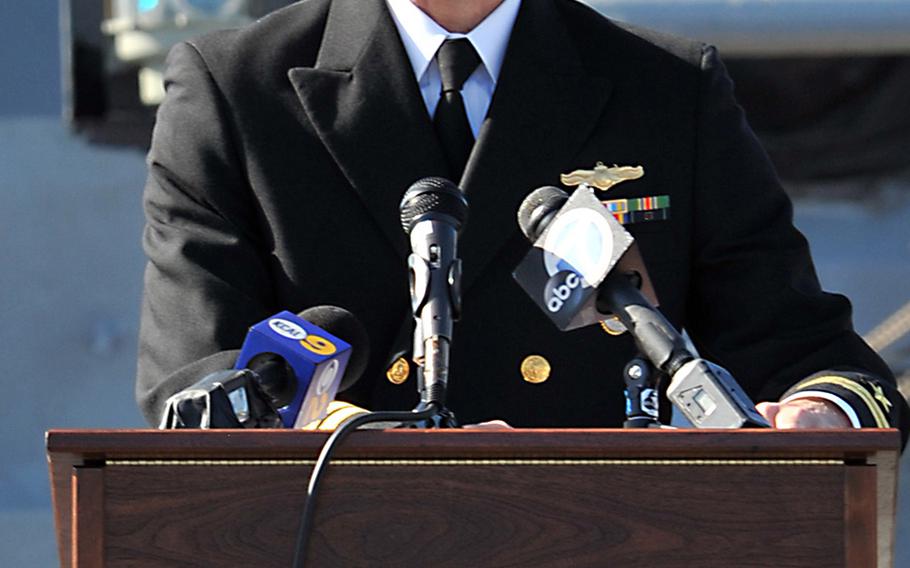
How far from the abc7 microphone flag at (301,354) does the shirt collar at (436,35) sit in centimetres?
71

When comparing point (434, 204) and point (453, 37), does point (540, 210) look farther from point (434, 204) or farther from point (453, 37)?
point (453, 37)

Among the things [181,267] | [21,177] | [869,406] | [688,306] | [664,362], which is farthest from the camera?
[21,177]

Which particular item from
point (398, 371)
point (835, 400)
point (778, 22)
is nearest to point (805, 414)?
point (835, 400)

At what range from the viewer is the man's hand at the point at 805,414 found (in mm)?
1924

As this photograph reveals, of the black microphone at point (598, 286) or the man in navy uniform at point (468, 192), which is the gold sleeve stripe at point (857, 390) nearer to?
the man in navy uniform at point (468, 192)

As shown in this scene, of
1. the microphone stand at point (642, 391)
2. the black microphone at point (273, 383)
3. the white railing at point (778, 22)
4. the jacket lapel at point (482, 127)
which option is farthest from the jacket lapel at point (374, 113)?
the white railing at point (778, 22)

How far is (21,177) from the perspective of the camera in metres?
4.61

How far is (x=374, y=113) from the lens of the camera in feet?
7.59

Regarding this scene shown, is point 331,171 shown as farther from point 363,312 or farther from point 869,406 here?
point 869,406

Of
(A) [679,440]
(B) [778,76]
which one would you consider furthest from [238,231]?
(B) [778,76]

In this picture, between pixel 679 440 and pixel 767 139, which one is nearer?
pixel 679 440

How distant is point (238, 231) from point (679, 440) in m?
0.89

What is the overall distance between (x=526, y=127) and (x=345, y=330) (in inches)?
22.4

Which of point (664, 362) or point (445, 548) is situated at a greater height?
point (664, 362)
